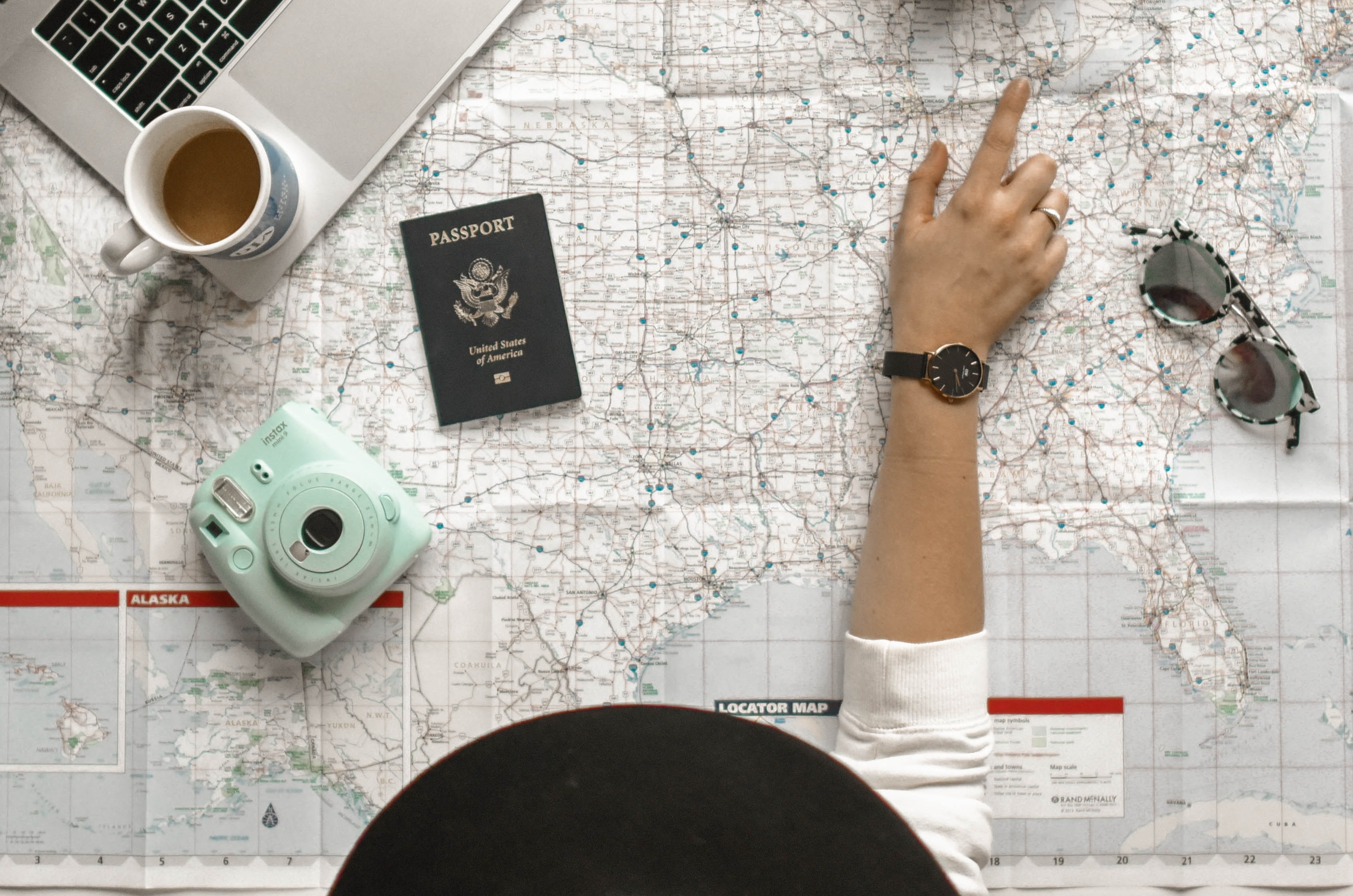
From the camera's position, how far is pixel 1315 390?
0.90 m

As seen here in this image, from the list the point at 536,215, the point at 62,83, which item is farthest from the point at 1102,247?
the point at 62,83

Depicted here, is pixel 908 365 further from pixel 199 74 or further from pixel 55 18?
pixel 55 18

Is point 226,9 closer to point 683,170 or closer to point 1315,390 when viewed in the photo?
point 683,170

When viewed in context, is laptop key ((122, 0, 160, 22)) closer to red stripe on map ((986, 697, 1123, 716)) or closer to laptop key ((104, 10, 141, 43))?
laptop key ((104, 10, 141, 43))

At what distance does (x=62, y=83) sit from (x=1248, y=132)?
126 centimetres

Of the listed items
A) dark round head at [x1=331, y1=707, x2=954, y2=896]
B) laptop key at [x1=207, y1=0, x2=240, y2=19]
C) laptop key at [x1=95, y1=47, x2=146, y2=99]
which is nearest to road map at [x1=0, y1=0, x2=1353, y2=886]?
laptop key at [x1=95, y1=47, x2=146, y2=99]

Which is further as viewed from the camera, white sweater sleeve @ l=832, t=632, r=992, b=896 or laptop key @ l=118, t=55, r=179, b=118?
laptop key @ l=118, t=55, r=179, b=118

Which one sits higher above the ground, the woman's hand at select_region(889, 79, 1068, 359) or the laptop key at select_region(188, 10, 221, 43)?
the laptop key at select_region(188, 10, 221, 43)

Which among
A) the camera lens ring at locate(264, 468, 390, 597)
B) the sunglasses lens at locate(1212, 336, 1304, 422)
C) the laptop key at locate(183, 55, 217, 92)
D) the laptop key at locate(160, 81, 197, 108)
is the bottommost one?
the camera lens ring at locate(264, 468, 390, 597)

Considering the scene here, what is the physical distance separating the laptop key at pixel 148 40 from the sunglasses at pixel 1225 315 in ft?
3.42

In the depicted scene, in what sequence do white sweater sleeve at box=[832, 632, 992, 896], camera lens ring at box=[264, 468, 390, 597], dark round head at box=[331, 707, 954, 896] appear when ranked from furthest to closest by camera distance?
camera lens ring at box=[264, 468, 390, 597] < white sweater sleeve at box=[832, 632, 992, 896] < dark round head at box=[331, 707, 954, 896]

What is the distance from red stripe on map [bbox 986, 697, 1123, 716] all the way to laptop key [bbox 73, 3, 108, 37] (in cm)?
117

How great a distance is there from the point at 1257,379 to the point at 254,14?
1128mm

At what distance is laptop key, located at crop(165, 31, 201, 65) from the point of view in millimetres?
866
